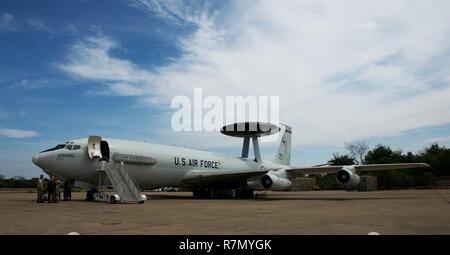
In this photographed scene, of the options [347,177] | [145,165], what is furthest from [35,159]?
[347,177]

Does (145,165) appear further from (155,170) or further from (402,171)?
(402,171)

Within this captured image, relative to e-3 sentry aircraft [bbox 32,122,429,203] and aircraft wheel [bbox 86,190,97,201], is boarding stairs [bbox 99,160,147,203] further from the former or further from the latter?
aircraft wheel [bbox 86,190,97,201]

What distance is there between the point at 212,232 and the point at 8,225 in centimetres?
501

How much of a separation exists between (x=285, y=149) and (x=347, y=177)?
17.8m

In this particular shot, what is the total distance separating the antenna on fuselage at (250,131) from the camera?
124 feet

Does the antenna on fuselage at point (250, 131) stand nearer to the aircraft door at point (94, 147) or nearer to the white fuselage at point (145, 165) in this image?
the white fuselage at point (145, 165)

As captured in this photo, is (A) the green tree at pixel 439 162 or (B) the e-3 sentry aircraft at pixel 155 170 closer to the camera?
(B) the e-3 sentry aircraft at pixel 155 170

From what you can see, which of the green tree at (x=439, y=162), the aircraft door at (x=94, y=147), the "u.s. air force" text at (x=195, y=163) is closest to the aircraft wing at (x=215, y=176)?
the "u.s. air force" text at (x=195, y=163)

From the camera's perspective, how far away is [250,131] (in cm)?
3891

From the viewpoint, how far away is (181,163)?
27.8 metres

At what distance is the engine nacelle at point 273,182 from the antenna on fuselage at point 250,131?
37.3 ft
